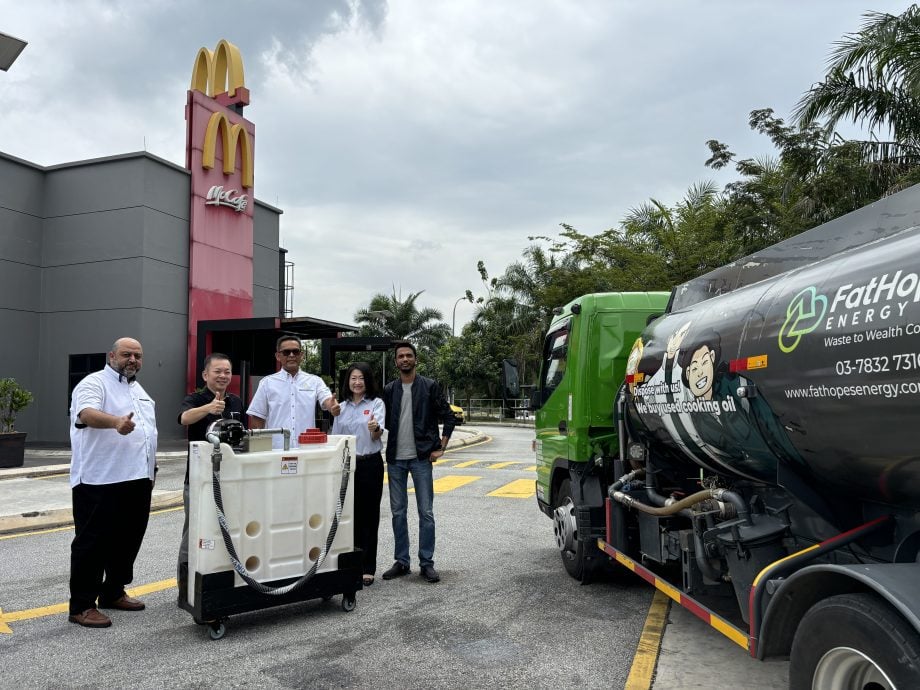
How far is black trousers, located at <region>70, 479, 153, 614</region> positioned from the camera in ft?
16.3

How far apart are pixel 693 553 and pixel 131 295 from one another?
19.1 metres

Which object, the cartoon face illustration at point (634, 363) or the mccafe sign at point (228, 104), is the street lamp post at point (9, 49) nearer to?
the cartoon face illustration at point (634, 363)

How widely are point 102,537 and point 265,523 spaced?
1.16 m

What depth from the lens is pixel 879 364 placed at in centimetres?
271

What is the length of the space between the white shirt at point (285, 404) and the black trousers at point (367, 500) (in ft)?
1.76

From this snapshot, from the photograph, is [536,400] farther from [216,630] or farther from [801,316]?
[801,316]

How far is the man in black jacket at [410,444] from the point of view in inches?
245

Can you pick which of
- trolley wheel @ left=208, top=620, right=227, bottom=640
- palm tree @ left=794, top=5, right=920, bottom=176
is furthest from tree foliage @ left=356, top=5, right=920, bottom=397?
trolley wheel @ left=208, top=620, right=227, bottom=640

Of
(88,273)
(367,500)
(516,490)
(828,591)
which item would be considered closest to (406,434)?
(367,500)

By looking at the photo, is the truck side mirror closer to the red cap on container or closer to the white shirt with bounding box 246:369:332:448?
the white shirt with bounding box 246:369:332:448

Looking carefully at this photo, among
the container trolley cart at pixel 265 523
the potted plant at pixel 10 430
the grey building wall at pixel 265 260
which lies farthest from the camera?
the grey building wall at pixel 265 260

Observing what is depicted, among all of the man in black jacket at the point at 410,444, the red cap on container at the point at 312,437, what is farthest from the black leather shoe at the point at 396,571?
the red cap on container at the point at 312,437

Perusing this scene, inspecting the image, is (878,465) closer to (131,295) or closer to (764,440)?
(764,440)

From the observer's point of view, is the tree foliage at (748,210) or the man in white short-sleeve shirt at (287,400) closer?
the man in white short-sleeve shirt at (287,400)
